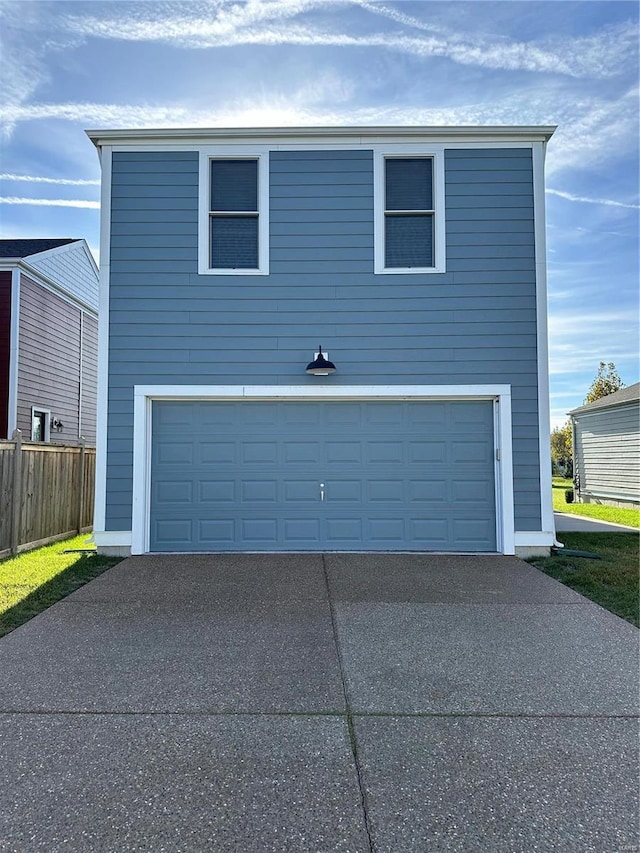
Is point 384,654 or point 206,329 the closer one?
point 384,654

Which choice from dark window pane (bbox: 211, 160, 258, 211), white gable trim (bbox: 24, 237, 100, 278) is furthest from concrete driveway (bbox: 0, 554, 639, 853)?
white gable trim (bbox: 24, 237, 100, 278)

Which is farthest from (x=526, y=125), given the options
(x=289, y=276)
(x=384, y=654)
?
(x=384, y=654)

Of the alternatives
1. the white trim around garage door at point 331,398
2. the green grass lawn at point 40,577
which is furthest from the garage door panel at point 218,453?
the green grass lawn at point 40,577

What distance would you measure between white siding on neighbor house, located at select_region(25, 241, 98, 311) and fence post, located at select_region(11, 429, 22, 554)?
6.41 m

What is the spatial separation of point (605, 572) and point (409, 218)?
5.26 metres

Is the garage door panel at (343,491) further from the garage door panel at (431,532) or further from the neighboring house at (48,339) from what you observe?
the neighboring house at (48,339)

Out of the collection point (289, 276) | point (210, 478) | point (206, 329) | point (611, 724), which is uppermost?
point (289, 276)

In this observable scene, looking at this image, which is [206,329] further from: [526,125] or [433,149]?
[526,125]

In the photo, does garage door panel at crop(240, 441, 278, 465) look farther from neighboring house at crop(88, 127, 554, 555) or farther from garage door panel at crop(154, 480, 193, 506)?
garage door panel at crop(154, 480, 193, 506)

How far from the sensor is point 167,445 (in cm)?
717

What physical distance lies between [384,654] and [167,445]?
4555 mm

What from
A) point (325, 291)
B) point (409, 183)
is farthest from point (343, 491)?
point (409, 183)

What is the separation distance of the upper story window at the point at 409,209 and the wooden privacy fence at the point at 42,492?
578 cm

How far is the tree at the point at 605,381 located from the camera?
1053 inches
